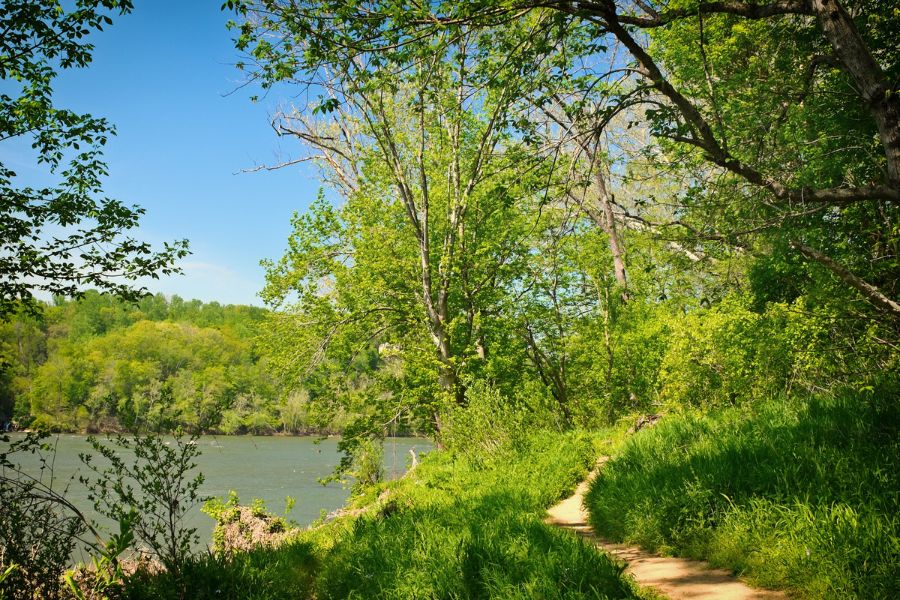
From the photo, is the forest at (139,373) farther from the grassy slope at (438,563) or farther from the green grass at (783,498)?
the green grass at (783,498)

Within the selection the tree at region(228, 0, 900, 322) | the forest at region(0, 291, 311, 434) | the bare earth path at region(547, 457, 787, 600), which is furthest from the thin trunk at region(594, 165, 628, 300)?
the bare earth path at region(547, 457, 787, 600)

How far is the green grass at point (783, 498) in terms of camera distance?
126 inches

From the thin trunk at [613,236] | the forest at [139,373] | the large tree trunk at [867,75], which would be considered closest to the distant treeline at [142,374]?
the forest at [139,373]

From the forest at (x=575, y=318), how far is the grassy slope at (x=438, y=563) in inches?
1.2

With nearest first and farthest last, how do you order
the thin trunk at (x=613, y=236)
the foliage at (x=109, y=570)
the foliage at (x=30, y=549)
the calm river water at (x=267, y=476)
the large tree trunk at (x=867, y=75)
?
the foliage at (x=109, y=570), the foliage at (x=30, y=549), the large tree trunk at (x=867, y=75), the calm river water at (x=267, y=476), the thin trunk at (x=613, y=236)

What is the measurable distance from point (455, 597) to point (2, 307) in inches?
262

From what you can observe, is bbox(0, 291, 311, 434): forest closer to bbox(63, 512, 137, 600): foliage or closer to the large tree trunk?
bbox(63, 512, 137, 600): foliage

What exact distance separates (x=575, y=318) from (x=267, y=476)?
19083mm

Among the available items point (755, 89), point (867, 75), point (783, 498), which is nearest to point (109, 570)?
point (783, 498)

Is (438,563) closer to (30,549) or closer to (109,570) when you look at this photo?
(109,570)

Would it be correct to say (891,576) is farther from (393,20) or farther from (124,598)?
(393,20)

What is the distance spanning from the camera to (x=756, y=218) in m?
6.97

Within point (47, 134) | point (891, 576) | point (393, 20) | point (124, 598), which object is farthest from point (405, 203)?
point (891, 576)

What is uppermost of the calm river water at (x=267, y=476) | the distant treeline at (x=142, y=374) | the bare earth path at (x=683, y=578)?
the distant treeline at (x=142, y=374)
